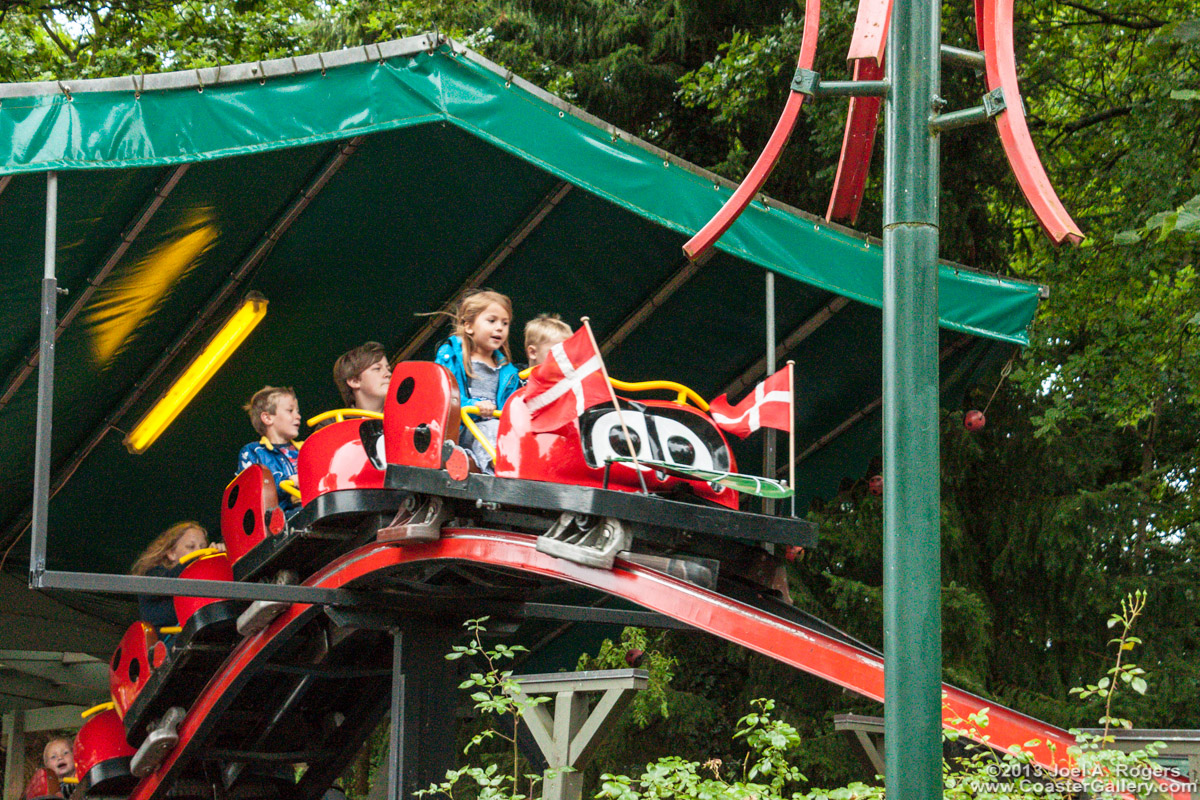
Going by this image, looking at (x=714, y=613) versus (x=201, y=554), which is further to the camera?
(x=201, y=554)

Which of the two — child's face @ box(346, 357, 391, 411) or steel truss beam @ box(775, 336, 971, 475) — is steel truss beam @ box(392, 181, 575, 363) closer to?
child's face @ box(346, 357, 391, 411)

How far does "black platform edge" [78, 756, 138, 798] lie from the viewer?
23.9 feet

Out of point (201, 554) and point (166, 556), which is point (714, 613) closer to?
point (201, 554)

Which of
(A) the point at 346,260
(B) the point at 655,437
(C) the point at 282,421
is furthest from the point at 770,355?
(A) the point at 346,260

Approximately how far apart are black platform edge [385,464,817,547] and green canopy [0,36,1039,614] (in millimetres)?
1523

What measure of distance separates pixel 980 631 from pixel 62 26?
13913mm

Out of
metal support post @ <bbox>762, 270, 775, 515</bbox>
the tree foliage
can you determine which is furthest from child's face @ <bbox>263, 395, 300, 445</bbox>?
the tree foliage

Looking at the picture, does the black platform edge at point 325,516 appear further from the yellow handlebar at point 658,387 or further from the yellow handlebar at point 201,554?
the yellow handlebar at point 658,387

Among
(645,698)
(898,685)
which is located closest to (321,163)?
(898,685)

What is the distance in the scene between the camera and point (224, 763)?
312 inches

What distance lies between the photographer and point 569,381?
4770 mm

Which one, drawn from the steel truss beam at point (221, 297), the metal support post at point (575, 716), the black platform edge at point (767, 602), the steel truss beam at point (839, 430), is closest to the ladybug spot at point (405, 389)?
the black platform edge at point (767, 602)

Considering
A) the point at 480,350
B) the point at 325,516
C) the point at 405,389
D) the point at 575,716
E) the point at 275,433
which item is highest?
the point at 480,350

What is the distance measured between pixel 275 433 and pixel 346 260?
1.25 meters
